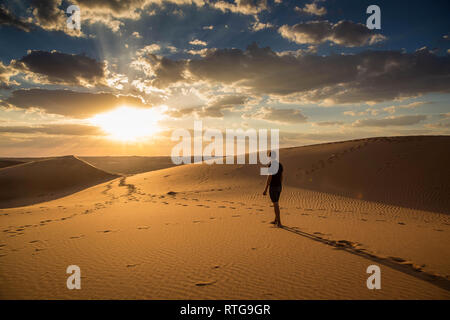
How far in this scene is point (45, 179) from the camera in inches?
1119

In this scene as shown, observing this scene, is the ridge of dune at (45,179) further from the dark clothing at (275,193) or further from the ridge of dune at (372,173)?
the dark clothing at (275,193)

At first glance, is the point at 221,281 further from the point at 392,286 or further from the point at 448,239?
the point at 448,239

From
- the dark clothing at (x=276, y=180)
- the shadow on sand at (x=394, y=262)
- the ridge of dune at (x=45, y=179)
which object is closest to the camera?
the shadow on sand at (x=394, y=262)

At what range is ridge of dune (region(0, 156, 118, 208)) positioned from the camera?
23.9m

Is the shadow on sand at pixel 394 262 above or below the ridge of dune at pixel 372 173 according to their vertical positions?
below

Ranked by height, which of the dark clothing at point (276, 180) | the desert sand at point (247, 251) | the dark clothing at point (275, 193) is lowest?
the desert sand at point (247, 251)

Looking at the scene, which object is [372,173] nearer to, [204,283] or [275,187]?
[275,187]

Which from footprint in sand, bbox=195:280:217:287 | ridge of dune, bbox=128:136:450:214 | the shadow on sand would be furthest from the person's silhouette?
ridge of dune, bbox=128:136:450:214

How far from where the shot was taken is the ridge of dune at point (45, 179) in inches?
942

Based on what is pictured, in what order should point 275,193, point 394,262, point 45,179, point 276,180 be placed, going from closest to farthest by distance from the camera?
point 394,262
point 275,193
point 276,180
point 45,179

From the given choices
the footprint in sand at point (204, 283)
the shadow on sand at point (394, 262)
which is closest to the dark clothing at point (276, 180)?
the shadow on sand at point (394, 262)

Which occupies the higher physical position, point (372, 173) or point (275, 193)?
point (372, 173)

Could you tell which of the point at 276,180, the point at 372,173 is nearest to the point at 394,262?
the point at 276,180
